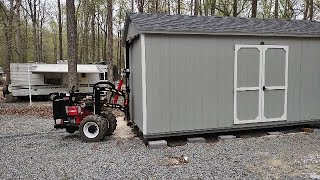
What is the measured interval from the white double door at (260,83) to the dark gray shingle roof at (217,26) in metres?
0.37

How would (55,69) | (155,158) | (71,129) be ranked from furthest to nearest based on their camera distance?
(55,69)
(71,129)
(155,158)

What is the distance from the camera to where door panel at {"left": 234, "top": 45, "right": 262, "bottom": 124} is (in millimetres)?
6379

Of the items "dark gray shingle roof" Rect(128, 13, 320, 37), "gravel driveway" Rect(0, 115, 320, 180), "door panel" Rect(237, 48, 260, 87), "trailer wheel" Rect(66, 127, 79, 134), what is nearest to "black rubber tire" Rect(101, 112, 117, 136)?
"gravel driveway" Rect(0, 115, 320, 180)

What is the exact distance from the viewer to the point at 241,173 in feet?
13.9

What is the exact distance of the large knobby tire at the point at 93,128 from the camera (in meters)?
6.17

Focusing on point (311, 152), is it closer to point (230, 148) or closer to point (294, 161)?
point (294, 161)

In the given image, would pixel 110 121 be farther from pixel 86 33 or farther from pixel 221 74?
pixel 86 33

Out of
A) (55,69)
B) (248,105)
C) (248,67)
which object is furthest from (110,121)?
(55,69)

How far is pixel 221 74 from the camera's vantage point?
20.6 feet

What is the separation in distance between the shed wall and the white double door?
0.45 ft

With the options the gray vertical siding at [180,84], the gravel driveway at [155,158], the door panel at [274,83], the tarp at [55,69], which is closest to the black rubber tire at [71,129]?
the gravel driveway at [155,158]

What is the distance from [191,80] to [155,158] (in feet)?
6.11

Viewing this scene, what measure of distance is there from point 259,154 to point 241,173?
109 centimetres

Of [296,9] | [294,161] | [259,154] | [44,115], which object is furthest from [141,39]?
[296,9]
